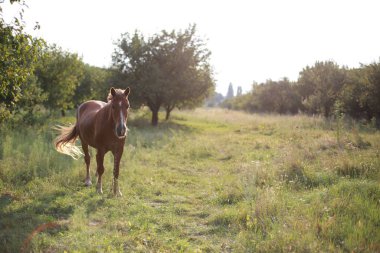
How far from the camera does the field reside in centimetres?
469

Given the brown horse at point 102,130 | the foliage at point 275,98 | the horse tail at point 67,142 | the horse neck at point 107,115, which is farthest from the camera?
the foliage at point 275,98

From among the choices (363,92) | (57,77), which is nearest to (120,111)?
(57,77)

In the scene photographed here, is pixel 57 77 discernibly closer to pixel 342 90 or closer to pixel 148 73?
pixel 148 73

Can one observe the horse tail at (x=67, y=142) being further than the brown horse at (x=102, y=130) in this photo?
Yes

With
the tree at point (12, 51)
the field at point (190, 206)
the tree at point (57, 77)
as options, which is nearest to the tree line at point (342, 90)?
the field at point (190, 206)

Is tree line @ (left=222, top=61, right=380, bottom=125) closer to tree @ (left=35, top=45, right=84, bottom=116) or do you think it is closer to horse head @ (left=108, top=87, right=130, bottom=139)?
horse head @ (left=108, top=87, right=130, bottom=139)

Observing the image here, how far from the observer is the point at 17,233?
4.97 meters

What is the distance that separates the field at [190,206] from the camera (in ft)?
15.4

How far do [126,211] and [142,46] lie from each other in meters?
20.1

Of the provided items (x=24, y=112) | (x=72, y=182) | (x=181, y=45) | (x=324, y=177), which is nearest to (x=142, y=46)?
(x=181, y=45)

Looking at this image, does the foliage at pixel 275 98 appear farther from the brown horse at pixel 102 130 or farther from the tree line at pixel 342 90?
the brown horse at pixel 102 130

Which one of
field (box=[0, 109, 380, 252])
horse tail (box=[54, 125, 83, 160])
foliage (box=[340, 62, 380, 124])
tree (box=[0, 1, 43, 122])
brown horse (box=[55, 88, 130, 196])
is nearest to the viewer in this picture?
field (box=[0, 109, 380, 252])

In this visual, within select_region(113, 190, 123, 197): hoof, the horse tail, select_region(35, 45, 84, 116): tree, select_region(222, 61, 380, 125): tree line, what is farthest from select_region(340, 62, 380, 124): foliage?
select_region(35, 45, 84, 116): tree

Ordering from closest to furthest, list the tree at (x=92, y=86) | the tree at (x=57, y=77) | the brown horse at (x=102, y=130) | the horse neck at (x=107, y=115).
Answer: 1. the brown horse at (x=102, y=130)
2. the horse neck at (x=107, y=115)
3. the tree at (x=57, y=77)
4. the tree at (x=92, y=86)
